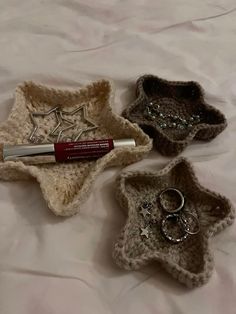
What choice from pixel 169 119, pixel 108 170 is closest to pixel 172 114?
pixel 169 119

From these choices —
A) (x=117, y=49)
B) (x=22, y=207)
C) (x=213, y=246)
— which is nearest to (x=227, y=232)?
(x=213, y=246)

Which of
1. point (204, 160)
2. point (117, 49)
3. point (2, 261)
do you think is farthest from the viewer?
point (117, 49)

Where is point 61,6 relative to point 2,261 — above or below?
above

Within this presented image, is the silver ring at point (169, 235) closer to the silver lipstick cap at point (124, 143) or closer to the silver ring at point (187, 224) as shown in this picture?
the silver ring at point (187, 224)

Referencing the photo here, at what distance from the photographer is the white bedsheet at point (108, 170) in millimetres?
423

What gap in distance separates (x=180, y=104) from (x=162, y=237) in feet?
0.73

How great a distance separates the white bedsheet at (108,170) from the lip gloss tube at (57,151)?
0.03 metres

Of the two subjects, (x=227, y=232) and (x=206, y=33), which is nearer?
(x=227, y=232)

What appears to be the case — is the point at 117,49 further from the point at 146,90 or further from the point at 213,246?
the point at 213,246

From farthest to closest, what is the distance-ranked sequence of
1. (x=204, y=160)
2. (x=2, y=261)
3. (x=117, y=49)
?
(x=117, y=49) → (x=204, y=160) → (x=2, y=261)

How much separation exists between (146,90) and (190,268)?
0.92ft

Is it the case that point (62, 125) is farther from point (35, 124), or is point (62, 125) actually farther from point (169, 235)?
point (169, 235)


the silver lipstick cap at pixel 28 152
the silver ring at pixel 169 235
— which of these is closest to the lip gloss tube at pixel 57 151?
the silver lipstick cap at pixel 28 152

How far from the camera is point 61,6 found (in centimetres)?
71
